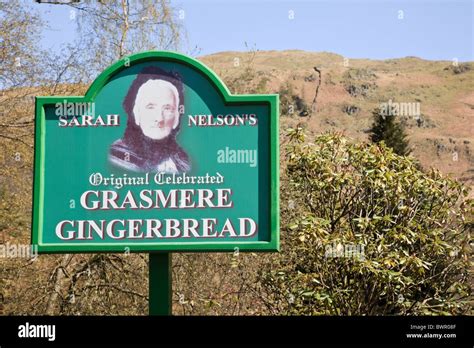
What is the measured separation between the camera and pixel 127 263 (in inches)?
480

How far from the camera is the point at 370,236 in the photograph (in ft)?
29.2

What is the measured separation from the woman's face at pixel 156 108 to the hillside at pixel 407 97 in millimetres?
69393

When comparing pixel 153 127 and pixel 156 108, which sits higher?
pixel 156 108

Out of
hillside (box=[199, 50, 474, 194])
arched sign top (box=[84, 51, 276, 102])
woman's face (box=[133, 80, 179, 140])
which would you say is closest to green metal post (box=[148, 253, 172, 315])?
woman's face (box=[133, 80, 179, 140])

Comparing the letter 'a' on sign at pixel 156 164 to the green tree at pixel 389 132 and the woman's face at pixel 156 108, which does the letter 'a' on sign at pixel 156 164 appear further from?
the green tree at pixel 389 132

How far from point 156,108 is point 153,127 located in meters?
0.17

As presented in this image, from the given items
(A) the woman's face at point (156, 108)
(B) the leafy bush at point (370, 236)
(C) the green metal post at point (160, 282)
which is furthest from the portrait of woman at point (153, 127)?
(B) the leafy bush at point (370, 236)

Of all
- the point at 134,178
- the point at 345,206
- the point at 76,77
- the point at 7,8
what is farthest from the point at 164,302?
the point at 7,8

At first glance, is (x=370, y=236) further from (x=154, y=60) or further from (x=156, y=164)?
(x=154, y=60)

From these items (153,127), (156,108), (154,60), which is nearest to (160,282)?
(153,127)

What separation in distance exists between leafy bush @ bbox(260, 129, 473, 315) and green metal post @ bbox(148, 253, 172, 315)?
6.92ft

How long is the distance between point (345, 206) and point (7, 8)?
22.4 feet

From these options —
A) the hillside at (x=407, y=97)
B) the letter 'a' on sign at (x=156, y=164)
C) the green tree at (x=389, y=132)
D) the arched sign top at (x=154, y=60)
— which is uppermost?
the hillside at (x=407, y=97)

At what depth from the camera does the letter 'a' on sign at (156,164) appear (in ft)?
21.6
